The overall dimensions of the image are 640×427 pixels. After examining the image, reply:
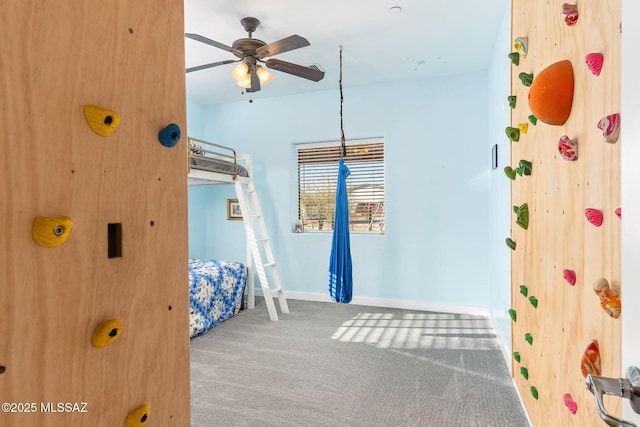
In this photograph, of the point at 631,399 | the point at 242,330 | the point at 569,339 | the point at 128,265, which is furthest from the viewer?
the point at 242,330

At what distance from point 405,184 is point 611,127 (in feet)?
9.74

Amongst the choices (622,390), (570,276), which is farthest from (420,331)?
(622,390)

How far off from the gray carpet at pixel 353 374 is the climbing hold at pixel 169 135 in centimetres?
153

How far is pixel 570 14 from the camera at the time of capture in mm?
982

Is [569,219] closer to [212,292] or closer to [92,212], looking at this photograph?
[92,212]

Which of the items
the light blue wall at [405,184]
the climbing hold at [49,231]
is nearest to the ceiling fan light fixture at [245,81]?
the light blue wall at [405,184]

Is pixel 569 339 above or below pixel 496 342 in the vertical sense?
above

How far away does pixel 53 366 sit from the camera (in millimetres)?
583

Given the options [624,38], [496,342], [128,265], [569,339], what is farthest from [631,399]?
[496,342]

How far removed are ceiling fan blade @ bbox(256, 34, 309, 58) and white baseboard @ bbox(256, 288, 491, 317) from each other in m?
2.68

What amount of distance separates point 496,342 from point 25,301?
298 centimetres

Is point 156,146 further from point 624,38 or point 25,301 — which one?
point 624,38

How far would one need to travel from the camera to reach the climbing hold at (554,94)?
39.7 inches

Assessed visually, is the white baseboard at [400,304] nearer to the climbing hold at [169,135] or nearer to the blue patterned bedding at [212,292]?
the blue patterned bedding at [212,292]
